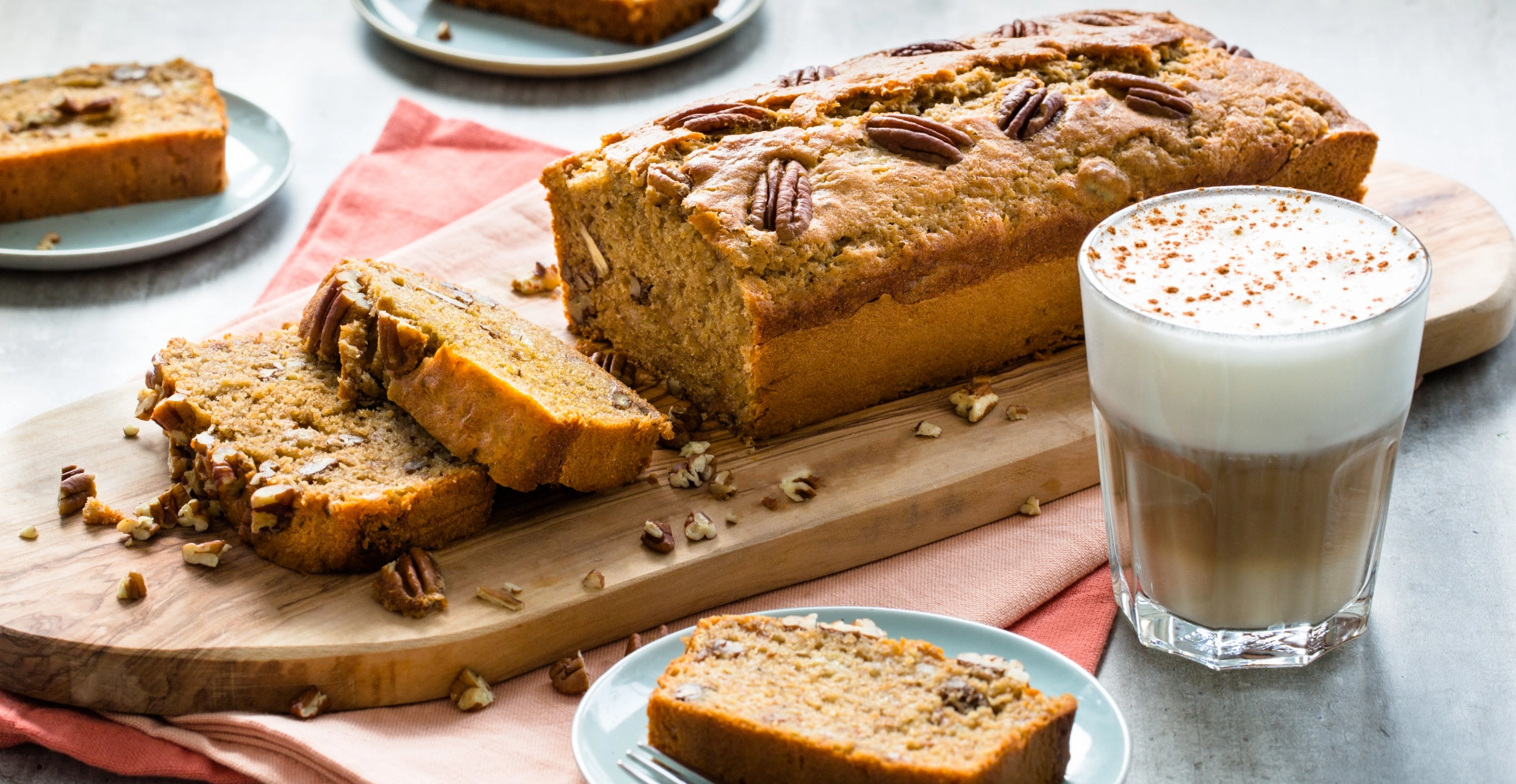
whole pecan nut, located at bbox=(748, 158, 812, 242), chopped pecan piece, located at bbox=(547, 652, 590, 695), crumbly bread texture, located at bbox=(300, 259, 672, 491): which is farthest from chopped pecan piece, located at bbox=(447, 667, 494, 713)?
whole pecan nut, located at bbox=(748, 158, 812, 242)

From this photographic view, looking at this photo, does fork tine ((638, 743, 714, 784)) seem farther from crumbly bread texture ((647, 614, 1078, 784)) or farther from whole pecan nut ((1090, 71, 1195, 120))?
whole pecan nut ((1090, 71, 1195, 120))

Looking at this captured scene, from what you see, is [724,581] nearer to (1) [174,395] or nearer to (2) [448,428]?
(2) [448,428]

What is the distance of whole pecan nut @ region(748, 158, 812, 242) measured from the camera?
2.94 metres

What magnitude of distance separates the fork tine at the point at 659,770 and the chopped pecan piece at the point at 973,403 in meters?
1.20

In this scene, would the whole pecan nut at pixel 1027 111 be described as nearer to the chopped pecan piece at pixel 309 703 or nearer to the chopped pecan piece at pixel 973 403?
the chopped pecan piece at pixel 973 403

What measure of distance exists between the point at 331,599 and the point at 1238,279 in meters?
1.69

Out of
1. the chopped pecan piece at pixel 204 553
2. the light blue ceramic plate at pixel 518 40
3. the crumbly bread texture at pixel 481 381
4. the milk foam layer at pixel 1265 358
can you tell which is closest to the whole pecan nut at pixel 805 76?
the crumbly bread texture at pixel 481 381

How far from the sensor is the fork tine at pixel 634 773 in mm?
2229

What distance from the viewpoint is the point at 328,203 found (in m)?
4.28

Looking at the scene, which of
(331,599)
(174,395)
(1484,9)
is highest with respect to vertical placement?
(174,395)

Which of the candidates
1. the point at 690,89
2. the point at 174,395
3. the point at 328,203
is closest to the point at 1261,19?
the point at 690,89

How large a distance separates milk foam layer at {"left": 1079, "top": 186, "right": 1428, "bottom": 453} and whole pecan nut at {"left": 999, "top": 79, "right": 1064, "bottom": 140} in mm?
886

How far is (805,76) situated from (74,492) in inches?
74.9

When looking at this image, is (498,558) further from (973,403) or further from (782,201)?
(973,403)
